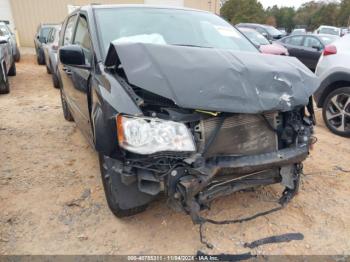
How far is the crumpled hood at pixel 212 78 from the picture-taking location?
6.75 feet

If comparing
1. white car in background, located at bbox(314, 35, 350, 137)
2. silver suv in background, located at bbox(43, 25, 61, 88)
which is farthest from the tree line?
white car in background, located at bbox(314, 35, 350, 137)

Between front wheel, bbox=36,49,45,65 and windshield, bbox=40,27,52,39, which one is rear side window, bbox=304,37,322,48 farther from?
front wheel, bbox=36,49,45,65

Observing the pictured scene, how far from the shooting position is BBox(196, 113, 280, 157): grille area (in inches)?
84.7

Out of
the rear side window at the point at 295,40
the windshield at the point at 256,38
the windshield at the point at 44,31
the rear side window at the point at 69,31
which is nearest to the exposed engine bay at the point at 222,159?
the rear side window at the point at 69,31

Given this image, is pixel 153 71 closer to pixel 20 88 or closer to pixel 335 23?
pixel 20 88

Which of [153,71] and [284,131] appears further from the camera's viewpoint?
[284,131]

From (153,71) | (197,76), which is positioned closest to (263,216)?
(197,76)

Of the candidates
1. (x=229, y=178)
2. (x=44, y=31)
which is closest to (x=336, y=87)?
(x=229, y=178)

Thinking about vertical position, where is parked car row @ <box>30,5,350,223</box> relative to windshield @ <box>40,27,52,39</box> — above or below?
above

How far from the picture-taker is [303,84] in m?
2.45

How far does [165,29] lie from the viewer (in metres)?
3.17

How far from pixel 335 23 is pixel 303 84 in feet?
155

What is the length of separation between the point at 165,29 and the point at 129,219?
6.17 feet

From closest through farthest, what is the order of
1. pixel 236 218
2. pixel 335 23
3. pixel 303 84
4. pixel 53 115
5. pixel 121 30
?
pixel 303 84 < pixel 236 218 < pixel 121 30 < pixel 53 115 < pixel 335 23
